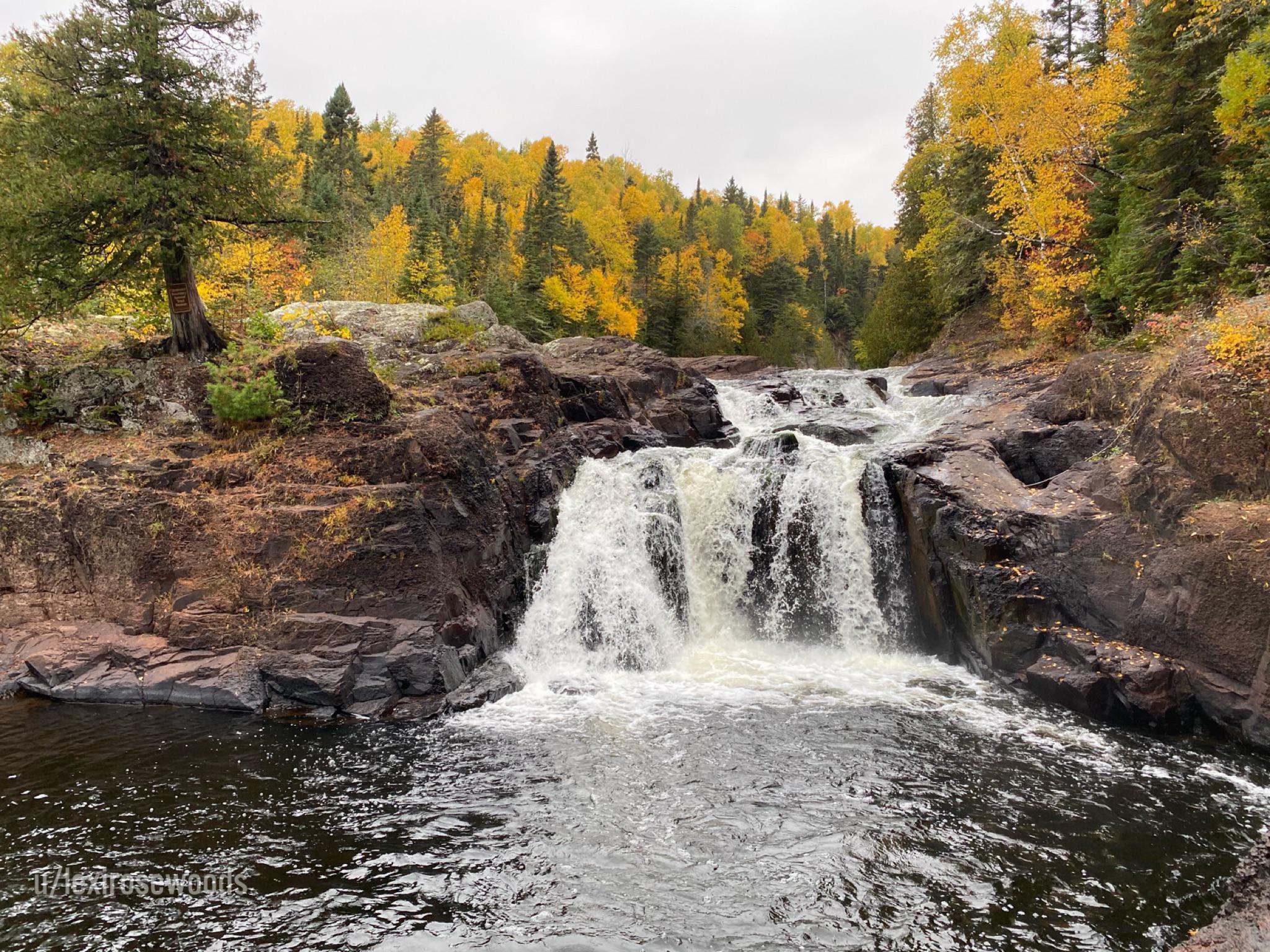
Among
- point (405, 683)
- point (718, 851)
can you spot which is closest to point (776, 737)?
point (718, 851)

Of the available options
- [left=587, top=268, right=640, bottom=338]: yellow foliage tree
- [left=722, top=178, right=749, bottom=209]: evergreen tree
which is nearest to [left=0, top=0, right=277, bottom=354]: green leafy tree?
[left=587, top=268, right=640, bottom=338]: yellow foliage tree

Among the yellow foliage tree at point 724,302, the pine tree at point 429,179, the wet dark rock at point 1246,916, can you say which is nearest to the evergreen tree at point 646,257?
the yellow foliage tree at point 724,302

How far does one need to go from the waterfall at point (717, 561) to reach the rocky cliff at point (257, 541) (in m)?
1.22

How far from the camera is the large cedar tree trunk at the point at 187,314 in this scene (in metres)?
13.9

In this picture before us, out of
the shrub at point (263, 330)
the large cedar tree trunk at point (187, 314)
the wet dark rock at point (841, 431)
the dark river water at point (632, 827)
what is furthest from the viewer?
the wet dark rock at point (841, 431)

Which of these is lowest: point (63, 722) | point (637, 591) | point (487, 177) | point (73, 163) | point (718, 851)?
point (718, 851)

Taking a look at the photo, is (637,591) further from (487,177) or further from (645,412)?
(487,177)

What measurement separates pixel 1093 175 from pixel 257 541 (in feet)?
86.0

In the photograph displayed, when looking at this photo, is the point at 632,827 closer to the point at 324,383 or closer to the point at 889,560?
the point at 889,560

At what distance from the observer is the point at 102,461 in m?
12.5

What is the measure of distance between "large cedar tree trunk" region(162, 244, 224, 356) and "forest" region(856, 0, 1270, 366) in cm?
1945

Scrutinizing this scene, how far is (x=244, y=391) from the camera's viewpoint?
512 inches

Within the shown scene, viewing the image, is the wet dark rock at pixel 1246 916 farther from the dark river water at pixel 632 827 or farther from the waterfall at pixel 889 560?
the waterfall at pixel 889 560

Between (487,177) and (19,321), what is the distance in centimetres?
6777
